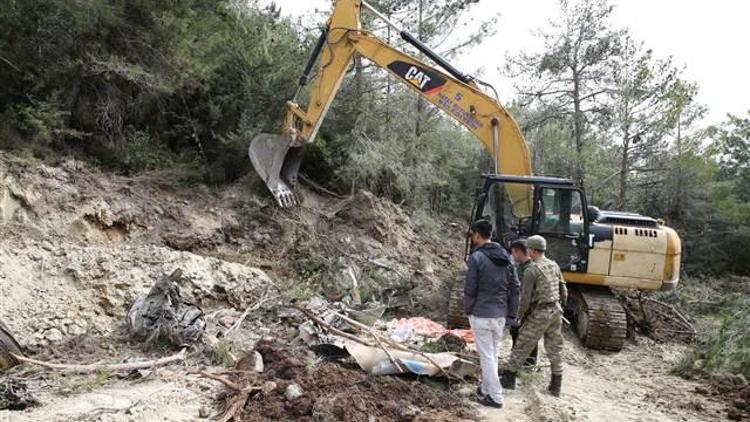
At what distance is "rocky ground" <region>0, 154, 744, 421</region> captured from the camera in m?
4.82

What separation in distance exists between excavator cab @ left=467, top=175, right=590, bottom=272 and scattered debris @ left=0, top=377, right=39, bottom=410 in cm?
551

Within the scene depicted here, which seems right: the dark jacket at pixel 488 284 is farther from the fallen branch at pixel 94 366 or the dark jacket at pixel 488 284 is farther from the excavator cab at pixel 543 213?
the fallen branch at pixel 94 366

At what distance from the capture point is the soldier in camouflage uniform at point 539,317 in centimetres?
562

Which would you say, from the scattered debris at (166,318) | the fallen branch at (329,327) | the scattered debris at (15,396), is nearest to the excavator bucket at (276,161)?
the fallen branch at (329,327)

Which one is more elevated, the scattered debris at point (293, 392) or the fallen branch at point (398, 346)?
the fallen branch at point (398, 346)

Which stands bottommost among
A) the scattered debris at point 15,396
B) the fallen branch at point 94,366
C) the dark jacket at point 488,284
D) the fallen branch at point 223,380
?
the scattered debris at point 15,396

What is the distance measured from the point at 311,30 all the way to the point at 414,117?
3.48 metres

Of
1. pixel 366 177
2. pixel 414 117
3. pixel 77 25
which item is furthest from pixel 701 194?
pixel 77 25

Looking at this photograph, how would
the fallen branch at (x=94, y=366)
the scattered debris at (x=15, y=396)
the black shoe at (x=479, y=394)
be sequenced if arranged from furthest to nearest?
the fallen branch at (x=94, y=366), the black shoe at (x=479, y=394), the scattered debris at (x=15, y=396)

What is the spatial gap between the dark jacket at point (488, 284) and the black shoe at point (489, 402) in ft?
2.40

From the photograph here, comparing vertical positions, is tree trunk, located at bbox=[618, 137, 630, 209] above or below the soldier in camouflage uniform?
above

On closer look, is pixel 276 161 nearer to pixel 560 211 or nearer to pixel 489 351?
pixel 560 211

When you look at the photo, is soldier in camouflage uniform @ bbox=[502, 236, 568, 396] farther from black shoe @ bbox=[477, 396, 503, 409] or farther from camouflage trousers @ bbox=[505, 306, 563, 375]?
black shoe @ bbox=[477, 396, 503, 409]

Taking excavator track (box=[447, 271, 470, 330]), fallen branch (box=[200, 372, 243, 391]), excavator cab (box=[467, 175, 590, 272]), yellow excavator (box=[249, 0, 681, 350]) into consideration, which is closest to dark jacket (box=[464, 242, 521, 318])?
fallen branch (box=[200, 372, 243, 391])
